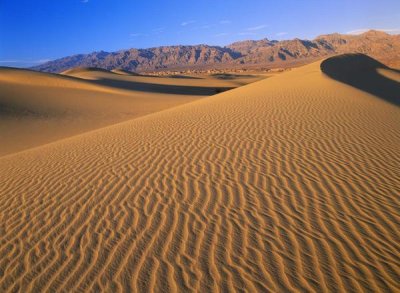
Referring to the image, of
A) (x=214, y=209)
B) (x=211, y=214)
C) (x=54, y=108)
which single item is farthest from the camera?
(x=54, y=108)

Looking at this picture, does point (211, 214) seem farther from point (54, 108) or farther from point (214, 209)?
point (54, 108)

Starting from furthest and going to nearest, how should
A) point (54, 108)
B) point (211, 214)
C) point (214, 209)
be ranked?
point (54, 108) < point (214, 209) < point (211, 214)

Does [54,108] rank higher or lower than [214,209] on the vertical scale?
lower

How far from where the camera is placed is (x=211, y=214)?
4258 mm

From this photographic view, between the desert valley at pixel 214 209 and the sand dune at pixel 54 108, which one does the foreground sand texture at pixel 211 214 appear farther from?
the sand dune at pixel 54 108

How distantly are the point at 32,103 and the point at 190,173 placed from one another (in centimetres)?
1992

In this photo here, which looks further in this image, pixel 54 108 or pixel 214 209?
pixel 54 108

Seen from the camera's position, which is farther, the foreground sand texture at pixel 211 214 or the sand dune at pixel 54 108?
the sand dune at pixel 54 108

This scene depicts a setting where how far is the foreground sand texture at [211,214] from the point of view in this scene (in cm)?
317

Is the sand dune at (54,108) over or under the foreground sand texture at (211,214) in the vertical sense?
under

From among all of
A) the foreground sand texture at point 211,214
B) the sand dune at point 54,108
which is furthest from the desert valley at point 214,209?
the sand dune at point 54,108

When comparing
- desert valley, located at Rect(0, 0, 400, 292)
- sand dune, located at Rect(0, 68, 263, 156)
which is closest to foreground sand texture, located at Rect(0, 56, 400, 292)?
desert valley, located at Rect(0, 0, 400, 292)

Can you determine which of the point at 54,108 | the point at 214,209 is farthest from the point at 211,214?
the point at 54,108

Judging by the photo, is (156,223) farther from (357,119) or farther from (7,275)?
(357,119)
